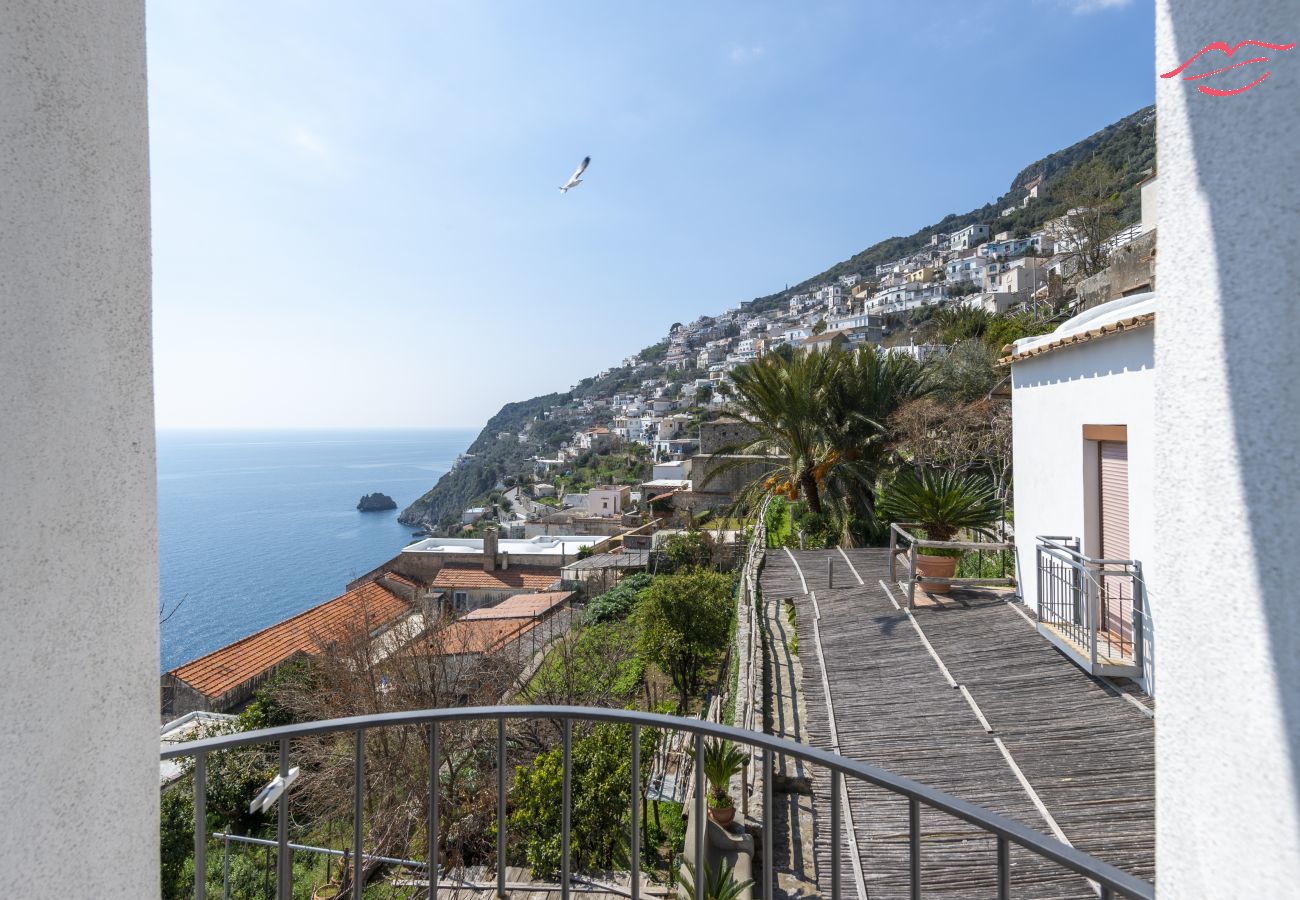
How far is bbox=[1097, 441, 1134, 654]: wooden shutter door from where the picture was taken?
6.21 m

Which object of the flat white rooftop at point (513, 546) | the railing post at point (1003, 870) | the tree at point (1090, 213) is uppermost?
the tree at point (1090, 213)

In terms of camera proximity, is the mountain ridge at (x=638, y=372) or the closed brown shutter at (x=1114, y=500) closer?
the closed brown shutter at (x=1114, y=500)

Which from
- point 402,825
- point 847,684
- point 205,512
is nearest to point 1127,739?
point 847,684

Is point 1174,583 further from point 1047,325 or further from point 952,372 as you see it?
point 1047,325

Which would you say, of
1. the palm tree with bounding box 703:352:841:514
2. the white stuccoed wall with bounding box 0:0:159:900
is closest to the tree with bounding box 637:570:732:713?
the palm tree with bounding box 703:352:841:514

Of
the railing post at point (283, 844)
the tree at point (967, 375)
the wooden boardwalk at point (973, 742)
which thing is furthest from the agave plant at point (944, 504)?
the tree at point (967, 375)

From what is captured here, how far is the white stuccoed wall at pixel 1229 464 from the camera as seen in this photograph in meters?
0.83

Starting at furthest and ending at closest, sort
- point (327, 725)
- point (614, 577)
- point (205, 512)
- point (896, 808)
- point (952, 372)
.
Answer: point (205, 512)
point (614, 577)
point (952, 372)
point (896, 808)
point (327, 725)

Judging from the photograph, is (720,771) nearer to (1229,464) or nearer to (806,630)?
(806,630)

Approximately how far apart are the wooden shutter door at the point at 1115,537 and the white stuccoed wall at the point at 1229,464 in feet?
19.7

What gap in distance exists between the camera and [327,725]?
204 centimetres

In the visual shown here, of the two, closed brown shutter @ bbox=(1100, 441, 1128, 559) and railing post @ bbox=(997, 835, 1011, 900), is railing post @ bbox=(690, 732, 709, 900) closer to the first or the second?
railing post @ bbox=(997, 835, 1011, 900)

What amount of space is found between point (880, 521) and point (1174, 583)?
13.6 m

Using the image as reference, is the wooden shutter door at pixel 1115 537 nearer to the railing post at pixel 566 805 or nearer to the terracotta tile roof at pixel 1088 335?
the terracotta tile roof at pixel 1088 335
